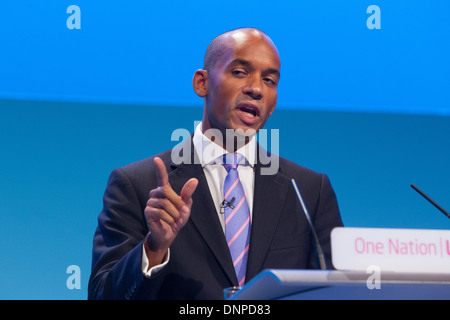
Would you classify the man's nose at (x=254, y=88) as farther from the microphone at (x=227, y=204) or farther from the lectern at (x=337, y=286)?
the lectern at (x=337, y=286)

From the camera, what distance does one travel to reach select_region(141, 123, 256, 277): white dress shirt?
80.6 inches

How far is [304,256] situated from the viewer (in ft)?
6.59

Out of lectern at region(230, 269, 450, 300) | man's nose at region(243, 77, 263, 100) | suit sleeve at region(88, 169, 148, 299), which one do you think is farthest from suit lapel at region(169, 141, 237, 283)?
lectern at region(230, 269, 450, 300)

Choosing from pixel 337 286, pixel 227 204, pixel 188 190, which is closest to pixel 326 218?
pixel 227 204

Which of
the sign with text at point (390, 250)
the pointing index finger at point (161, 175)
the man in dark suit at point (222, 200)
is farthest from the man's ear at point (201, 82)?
the sign with text at point (390, 250)

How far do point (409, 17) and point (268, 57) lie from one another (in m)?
1.01

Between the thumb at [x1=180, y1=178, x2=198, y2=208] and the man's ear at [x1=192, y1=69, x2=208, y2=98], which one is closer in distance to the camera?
the thumb at [x1=180, y1=178, x2=198, y2=208]

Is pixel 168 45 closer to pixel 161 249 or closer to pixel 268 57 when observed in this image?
pixel 268 57

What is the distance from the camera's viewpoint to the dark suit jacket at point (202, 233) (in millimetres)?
1844

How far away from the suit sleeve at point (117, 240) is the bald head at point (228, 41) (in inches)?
21.2

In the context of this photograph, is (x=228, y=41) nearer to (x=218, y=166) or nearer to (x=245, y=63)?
(x=245, y=63)

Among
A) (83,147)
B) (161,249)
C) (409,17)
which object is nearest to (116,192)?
(161,249)

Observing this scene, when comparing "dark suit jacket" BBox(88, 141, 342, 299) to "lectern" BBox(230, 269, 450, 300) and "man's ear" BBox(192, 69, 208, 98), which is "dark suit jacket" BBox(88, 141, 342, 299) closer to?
"man's ear" BBox(192, 69, 208, 98)

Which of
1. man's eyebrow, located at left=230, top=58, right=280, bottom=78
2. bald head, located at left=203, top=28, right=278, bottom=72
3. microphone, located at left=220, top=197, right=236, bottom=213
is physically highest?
bald head, located at left=203, top=28, right=278, bottom=72
